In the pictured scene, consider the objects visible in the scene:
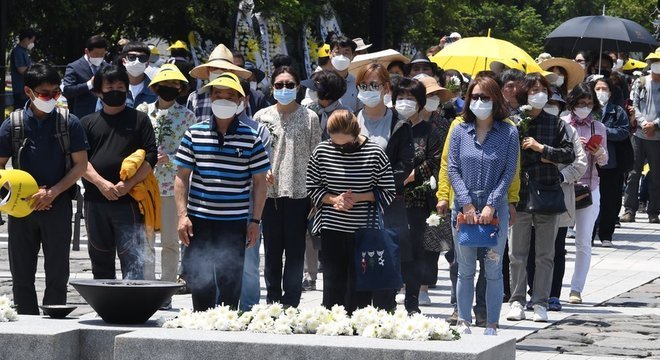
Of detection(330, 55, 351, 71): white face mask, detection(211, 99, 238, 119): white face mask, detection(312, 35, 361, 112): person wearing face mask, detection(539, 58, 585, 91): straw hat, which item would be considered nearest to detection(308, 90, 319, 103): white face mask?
detection(312, 35, 361, 112): person wearing face mask

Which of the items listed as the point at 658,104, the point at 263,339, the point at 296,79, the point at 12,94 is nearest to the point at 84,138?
the point at 296,79

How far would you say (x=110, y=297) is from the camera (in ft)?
27.8

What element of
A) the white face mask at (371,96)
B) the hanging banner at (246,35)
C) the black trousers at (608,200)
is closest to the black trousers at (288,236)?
the white face mask at (371,96)

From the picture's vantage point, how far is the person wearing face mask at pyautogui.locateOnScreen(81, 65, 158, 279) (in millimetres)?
11070

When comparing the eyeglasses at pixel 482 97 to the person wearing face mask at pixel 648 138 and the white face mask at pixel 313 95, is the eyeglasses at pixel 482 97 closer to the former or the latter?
the white face mask at pixel 313 95

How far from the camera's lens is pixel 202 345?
311 inches

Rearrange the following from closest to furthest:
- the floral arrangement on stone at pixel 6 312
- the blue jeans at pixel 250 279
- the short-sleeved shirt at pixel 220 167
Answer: the floral arrangement on stone at pixel 6 312 → the short-sleeved shirt at pixel 220 167 → the blue jeans at pixel 250 279

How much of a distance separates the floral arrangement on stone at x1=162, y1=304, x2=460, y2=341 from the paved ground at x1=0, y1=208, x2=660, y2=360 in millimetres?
2338

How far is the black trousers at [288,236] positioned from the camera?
1179 centimetres

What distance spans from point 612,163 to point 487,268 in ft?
25.1

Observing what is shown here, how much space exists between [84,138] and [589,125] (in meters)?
5.29

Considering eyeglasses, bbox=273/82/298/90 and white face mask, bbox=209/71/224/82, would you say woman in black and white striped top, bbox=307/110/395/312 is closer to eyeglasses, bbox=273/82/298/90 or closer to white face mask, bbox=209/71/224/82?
eyeglasses, bbox=273/82/298/90

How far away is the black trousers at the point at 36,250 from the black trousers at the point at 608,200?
30.1 ft

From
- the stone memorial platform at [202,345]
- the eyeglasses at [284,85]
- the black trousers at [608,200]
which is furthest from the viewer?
the black trousers at [608,200]
